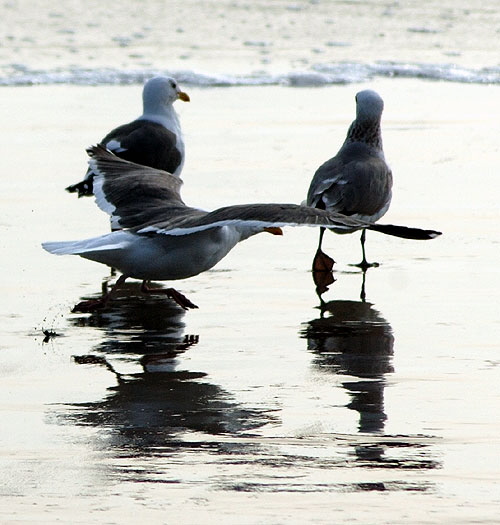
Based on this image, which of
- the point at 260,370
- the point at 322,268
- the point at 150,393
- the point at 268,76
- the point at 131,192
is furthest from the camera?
the point at 268,76

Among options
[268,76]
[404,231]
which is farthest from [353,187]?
[268,76]

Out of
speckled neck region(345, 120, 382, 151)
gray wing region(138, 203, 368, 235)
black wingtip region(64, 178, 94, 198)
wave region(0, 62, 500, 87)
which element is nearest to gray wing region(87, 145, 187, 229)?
gray wing region(138, 203, 368, 235)

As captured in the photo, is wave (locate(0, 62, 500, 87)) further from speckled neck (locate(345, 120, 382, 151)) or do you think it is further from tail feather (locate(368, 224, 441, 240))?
tail feather (locate(368, 224, 441, 240))

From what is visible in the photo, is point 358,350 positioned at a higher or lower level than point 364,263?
lower

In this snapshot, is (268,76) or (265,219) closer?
(265,219)

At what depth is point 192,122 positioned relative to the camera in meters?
13.3

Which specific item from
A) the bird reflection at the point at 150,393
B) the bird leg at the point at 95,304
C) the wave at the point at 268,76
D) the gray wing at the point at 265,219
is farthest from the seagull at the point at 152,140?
the wave at the point at 268,76

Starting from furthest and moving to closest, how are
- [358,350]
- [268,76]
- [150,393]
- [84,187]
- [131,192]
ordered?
[268,76]
[84,187]
[131,192]
[358,350]
[150,393]

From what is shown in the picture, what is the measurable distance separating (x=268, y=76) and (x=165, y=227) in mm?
10583

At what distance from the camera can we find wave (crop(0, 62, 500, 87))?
16.1m

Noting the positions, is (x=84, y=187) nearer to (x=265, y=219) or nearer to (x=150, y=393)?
(x=265, y=219)

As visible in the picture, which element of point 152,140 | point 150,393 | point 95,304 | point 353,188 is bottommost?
point 150,393

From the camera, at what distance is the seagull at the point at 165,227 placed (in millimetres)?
5930

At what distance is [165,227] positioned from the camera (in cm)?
629
